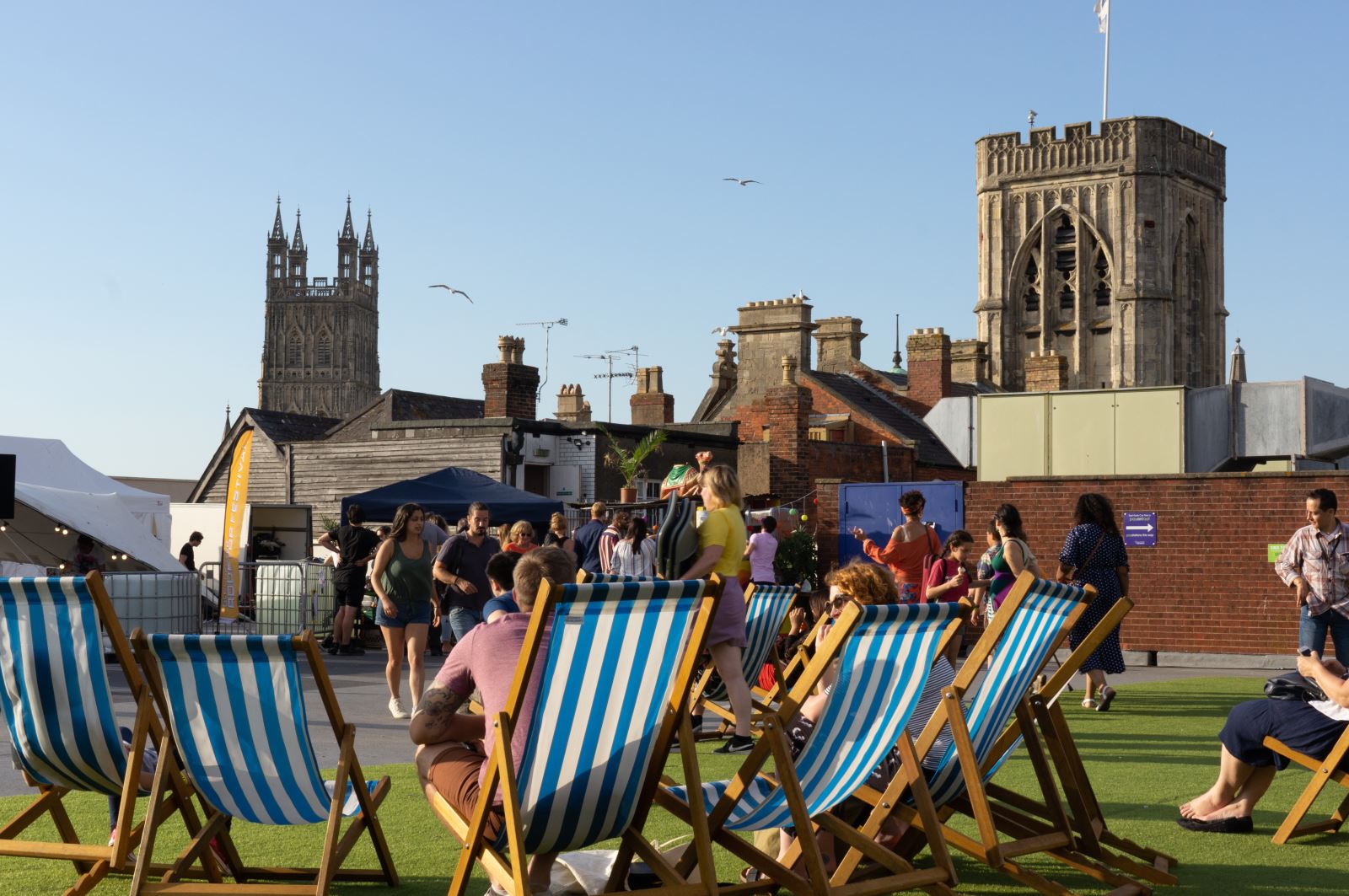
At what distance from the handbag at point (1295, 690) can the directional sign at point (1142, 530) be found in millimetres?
12494

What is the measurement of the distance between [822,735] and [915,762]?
0.31 m

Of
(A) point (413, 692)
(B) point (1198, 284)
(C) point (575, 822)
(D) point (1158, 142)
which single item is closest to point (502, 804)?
(C) point (575, 822)

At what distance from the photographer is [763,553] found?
16.9 m

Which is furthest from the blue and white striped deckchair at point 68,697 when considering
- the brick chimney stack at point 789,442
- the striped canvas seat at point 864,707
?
the brick chimney stack at point 789,442

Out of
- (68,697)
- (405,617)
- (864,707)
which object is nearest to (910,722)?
(864,707)

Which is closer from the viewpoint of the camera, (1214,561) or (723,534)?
(723,534)

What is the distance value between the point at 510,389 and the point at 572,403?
16878 millimetres

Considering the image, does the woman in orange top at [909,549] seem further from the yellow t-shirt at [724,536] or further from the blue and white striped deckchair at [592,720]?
the blue and white striped deckchair at [592,720]

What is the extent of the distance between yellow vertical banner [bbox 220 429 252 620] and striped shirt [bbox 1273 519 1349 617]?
11.7m

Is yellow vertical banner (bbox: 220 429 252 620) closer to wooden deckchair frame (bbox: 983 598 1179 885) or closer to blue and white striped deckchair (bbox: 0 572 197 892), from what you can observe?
blue and white striped deckchair (bbox: 0 572 197 892)

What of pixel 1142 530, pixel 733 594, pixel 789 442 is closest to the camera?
pixel 733 594

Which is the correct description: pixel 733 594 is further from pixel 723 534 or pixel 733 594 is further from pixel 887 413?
pixel 887 413

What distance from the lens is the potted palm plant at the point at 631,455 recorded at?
3253cm

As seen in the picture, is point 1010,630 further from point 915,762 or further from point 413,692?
point 413,692
